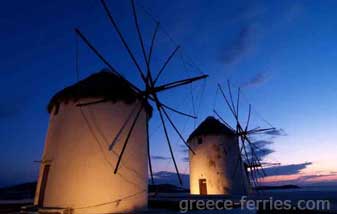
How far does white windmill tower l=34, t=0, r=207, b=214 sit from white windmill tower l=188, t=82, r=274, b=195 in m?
12.2

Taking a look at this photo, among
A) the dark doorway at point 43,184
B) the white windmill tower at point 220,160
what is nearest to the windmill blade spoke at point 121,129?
the dark doorway at point 43,184

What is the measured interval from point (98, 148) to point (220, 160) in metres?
15.0

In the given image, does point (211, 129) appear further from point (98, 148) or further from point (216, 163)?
point (98, 148)

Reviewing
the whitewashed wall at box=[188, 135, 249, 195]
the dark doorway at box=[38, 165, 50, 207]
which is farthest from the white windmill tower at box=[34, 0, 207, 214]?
the whitewashed wall at box=[188, 135, 249, 195]

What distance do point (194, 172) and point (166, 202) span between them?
11.4m

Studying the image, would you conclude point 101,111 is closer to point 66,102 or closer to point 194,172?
point 66,102

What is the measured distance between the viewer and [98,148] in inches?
380

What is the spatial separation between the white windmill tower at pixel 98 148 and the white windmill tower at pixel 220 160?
12.2 metres

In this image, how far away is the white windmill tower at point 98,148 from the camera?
A: 921cm

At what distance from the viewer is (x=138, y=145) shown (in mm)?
10922

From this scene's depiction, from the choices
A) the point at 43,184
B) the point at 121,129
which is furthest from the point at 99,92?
the point at 43,184

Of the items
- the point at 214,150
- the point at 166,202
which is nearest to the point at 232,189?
the point at 214,150

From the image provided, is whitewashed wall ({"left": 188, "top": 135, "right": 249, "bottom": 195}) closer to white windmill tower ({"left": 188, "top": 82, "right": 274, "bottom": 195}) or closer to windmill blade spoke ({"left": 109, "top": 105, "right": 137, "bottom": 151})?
white windmill tower ({"left": 188, "top": 82, "right": 274, "bottom": 195})

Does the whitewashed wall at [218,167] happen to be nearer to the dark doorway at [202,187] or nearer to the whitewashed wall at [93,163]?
the dark doorway at [202,187]
